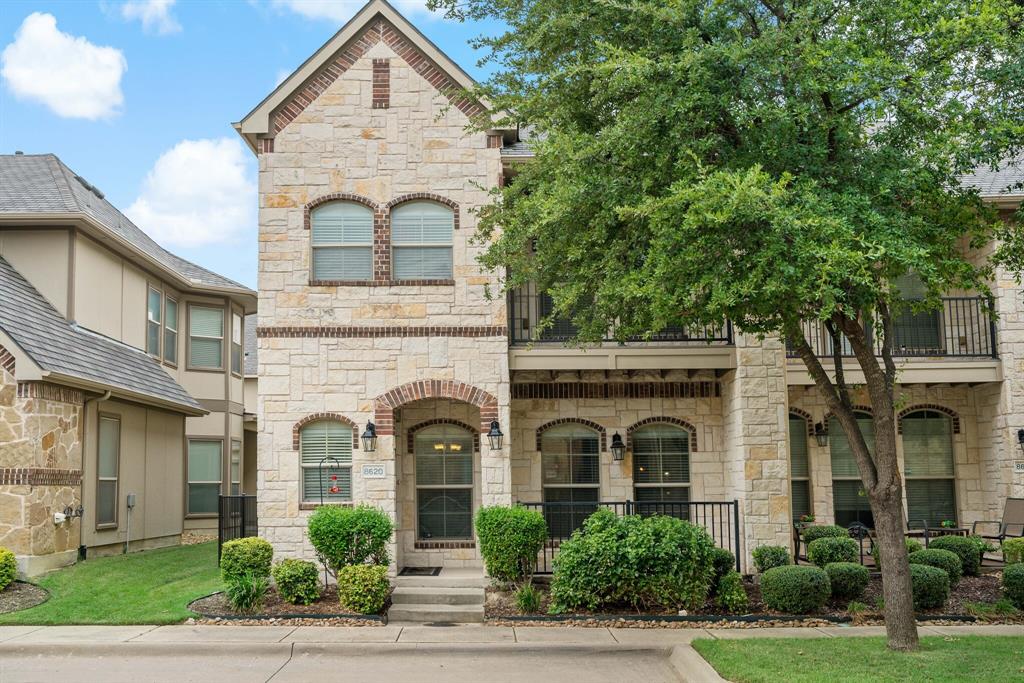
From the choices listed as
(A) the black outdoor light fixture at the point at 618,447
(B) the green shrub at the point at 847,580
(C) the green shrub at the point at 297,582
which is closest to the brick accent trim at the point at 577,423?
(A) the black outdoor light fixture at the point at 618,447

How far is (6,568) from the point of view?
1285 cm

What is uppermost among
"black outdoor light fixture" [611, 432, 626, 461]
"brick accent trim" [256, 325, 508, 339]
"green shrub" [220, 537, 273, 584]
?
"brick accent trim" [256, 325, 508, 339]

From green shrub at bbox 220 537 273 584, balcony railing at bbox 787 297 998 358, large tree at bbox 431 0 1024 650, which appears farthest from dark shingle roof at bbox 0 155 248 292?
balcony railing at bbox 787 297 998 358

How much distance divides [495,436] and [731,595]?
13.1 ft

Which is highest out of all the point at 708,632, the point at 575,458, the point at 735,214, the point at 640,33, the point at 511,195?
the point at 640,33

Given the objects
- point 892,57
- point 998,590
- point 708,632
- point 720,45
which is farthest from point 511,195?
point 998,590

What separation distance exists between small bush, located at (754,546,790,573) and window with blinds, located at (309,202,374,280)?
23.0ft

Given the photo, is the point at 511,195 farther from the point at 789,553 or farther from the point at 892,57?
the point at 789,553

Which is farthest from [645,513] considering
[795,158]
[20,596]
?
[20,596]

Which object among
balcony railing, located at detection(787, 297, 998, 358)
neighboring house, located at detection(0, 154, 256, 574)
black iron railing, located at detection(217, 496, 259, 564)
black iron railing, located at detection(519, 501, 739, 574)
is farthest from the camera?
balcony railing, located at detection(787, 297, 998, 358)

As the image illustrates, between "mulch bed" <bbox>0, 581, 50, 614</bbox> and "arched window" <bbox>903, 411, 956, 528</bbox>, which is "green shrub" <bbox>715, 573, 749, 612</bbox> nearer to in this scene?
"arched window" <bbox>903, 411, 956, 528</bbox>

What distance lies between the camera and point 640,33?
32.1 ft

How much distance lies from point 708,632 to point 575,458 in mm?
5120

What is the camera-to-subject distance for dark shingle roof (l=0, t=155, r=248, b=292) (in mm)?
16906
